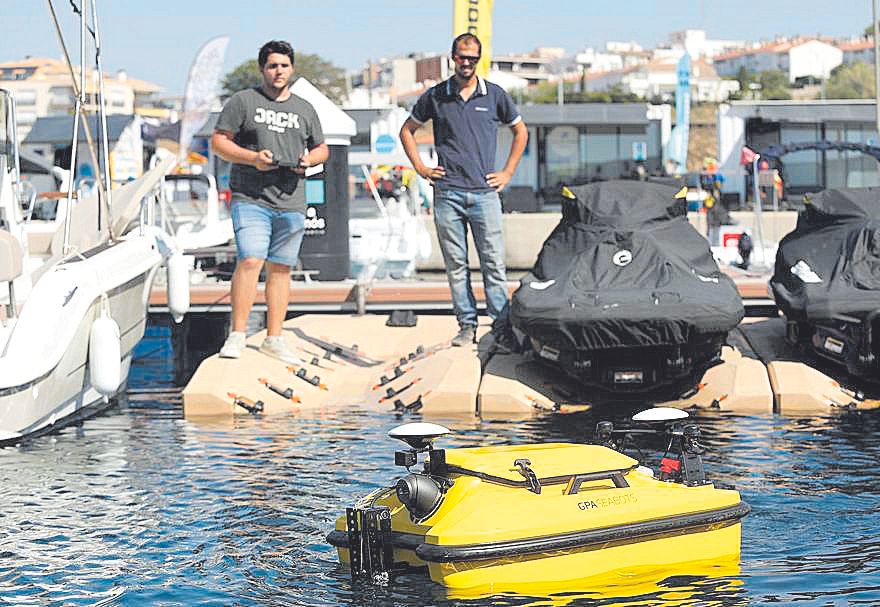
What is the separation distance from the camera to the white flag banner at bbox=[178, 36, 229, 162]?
95.1ft

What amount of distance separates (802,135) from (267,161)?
1478 inches

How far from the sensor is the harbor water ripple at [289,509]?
5.60m

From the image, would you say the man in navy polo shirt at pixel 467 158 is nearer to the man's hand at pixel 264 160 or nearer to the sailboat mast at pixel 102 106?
the man's hand at pixel 264 160

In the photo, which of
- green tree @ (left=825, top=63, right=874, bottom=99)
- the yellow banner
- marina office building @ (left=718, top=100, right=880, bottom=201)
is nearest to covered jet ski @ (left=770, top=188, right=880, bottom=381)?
the yellow banner

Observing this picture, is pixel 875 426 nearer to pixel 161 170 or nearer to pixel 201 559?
pixel 201 559

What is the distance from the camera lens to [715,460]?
8195 mm

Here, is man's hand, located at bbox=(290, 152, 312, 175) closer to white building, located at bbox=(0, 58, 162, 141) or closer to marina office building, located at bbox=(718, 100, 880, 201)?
marina office building, located at bbox=(718, 100, 880, 201)

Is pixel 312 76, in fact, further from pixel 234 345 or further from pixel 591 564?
pixel 591 564

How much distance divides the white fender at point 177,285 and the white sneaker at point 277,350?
1.29m

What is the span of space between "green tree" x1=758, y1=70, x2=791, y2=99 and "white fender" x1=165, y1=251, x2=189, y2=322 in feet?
435

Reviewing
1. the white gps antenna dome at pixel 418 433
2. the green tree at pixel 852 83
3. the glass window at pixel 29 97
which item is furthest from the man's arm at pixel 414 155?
the glass window at pixel 29 97

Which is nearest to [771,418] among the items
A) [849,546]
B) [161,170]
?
[849,546]

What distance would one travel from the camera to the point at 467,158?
10.7 meters

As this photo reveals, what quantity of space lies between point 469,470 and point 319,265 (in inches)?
388
